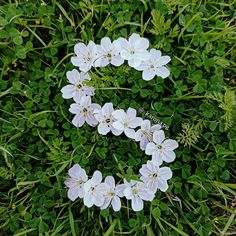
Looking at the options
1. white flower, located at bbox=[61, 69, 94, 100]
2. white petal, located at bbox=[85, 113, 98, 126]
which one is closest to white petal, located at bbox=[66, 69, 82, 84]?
white flower, located at bbox=[61, 69, 94, 100]

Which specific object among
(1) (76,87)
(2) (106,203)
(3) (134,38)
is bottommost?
(2) (106,203)

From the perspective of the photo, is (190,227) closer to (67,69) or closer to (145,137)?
(145,137)

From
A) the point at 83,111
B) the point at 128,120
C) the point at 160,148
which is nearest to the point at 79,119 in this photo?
the point at 83,111

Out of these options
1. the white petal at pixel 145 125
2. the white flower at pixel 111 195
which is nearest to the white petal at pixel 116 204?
the white flower at pixel 111 195

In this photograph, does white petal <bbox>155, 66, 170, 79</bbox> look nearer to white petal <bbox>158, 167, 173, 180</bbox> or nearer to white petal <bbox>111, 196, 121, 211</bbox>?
white petal <bbox>158, 167, 173, 180</bbox>

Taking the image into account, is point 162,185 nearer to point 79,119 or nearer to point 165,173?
point 165,173

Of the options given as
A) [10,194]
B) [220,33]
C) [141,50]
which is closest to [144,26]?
[141,50]
